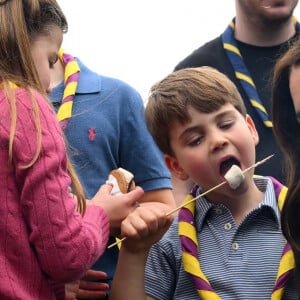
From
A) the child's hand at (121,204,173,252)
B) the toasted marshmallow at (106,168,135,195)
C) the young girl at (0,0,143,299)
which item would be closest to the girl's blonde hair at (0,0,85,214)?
the young girl at (0,0,143,299)

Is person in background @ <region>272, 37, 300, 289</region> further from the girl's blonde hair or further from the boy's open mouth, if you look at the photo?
the girl's blonde hair

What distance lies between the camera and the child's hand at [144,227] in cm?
227

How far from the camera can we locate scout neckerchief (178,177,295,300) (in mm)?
2146

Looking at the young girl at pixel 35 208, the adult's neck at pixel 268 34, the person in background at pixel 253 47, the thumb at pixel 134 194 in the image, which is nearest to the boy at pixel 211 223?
the thumb at pixel 134 194

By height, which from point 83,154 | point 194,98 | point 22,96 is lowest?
point 83,154

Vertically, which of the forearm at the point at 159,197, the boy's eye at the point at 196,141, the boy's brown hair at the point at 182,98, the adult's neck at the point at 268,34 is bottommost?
the forearm at the point at 159,197

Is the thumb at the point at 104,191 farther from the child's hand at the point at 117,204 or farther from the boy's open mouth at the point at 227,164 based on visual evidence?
the boy's open mouth at the point at 227,164

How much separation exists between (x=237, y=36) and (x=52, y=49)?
154 cm

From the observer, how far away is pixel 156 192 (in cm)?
277

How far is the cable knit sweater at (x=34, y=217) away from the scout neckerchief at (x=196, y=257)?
0.40 metres

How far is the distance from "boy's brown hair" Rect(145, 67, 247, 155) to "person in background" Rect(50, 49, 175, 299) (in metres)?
0.16

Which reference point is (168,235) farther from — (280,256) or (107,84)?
(107,84)

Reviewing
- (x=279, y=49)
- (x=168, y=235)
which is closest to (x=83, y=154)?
(x=168, y=235)

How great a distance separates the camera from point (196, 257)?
2.30 metres
